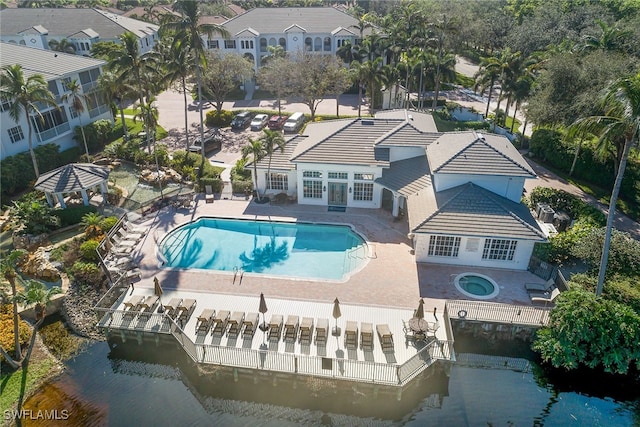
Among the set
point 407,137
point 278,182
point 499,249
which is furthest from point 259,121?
point 499,249

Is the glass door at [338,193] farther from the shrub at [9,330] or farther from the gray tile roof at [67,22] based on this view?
the gray tile roof at [67,22]

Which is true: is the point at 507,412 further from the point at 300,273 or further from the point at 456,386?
the point at 300,273

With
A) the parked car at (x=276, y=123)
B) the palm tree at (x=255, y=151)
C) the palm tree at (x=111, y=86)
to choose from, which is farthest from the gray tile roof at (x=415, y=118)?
the palm tree at (x=111, y=86)

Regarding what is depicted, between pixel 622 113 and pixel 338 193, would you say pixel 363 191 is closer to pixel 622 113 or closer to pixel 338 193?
pixel 338 193

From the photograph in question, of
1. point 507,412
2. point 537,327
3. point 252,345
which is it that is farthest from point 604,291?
point 252,345

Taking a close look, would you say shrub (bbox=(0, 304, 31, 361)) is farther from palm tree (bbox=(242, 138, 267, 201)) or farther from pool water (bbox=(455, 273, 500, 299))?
pool water (bbox=(455, 273, 500, 299))

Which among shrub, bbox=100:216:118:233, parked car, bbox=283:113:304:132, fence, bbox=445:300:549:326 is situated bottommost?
fence, bbox=445:300:549:326

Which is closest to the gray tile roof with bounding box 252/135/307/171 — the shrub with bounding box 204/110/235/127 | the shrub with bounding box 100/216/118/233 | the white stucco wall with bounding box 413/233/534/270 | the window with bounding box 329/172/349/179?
the window with bounding box 329/172/349/179
